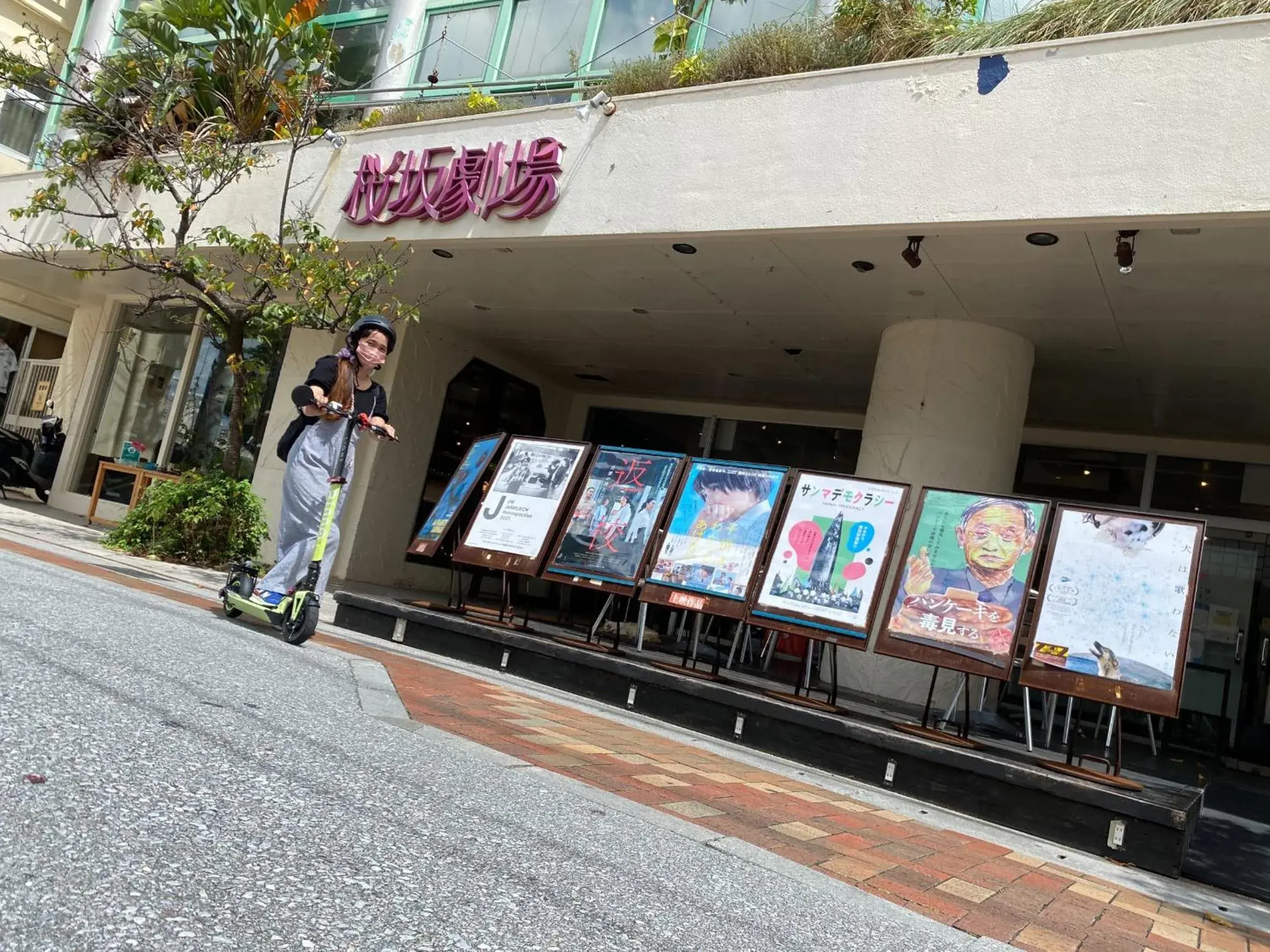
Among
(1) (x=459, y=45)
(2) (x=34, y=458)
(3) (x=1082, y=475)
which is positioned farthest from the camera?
(2) (x=34, y=458)

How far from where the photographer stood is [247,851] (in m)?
1.90

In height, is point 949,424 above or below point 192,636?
above

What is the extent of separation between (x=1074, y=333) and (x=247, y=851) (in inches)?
308

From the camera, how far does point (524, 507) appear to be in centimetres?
668

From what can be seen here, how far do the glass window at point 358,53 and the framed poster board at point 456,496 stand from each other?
729cm

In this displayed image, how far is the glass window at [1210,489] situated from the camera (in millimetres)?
9688

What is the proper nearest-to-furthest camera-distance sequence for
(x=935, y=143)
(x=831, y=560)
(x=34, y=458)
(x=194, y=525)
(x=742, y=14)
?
(x=831, y=560), (x=935, y=143), (x=194, y=525), (x=742, y=14), (x=34, y=458)

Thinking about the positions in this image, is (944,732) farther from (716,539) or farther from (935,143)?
(935,143)

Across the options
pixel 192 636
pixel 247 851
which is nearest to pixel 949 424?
pixel 192 636

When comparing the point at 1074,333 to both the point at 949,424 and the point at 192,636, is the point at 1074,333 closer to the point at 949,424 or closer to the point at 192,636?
the point at 949,424

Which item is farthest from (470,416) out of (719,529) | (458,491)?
(719,529)

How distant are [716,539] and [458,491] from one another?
227 centimetres

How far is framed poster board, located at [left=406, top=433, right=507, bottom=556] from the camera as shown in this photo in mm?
6902

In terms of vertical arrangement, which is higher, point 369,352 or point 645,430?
point 645,430
